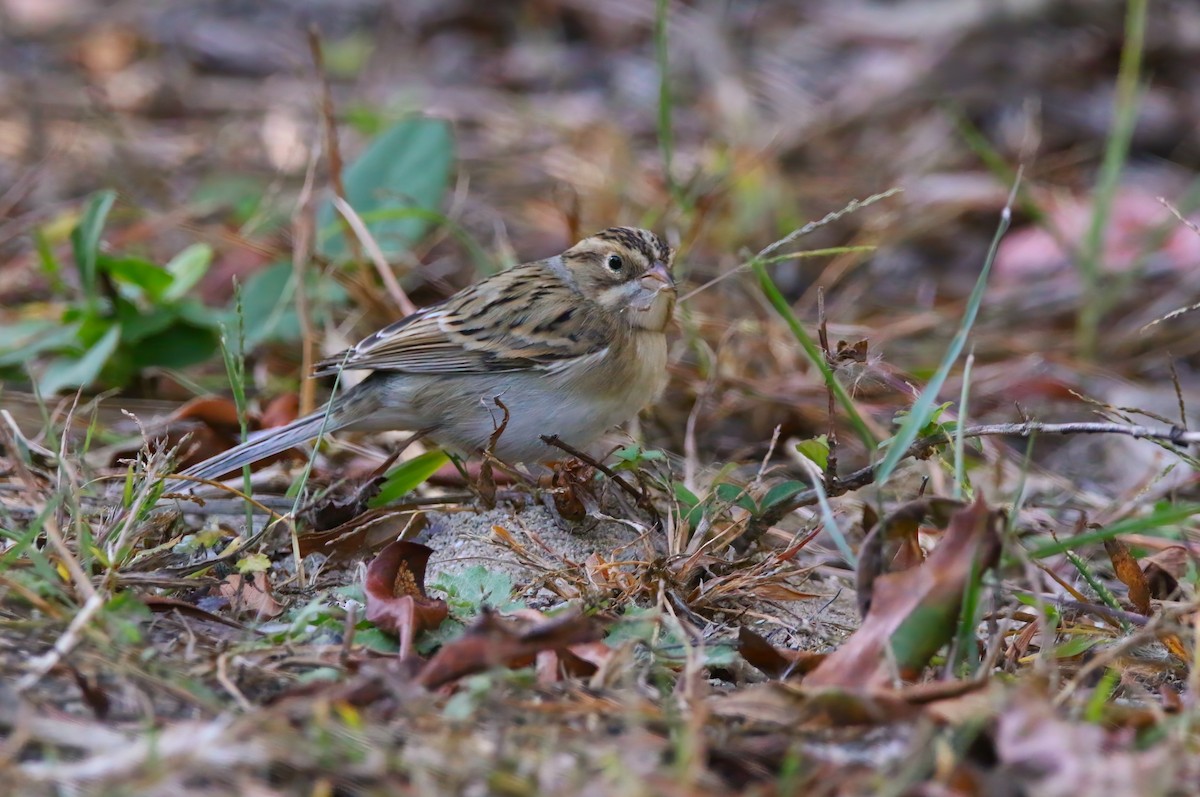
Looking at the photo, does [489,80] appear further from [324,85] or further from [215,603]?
[215,603]

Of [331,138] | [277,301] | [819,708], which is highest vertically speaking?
[331,138]

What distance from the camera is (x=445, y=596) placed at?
9.78ft


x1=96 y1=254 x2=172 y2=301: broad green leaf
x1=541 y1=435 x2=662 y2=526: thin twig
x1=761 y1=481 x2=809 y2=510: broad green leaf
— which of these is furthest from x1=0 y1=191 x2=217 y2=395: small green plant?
x1=761 y1=481 x2=809 y2=510: broad green leaf

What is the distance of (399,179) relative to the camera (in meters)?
5.34

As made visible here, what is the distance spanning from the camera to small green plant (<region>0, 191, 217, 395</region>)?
443 cm

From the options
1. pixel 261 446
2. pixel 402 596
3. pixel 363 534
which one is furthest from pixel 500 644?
pixel 261 446

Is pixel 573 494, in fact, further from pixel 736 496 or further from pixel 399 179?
pixel 399 179

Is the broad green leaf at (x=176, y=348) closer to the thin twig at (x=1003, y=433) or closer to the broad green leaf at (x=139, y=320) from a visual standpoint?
the broad green leaf at (x=139, y=320)

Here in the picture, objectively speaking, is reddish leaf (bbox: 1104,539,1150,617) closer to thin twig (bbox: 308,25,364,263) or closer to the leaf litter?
the leaf litter

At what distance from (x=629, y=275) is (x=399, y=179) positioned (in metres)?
1.42

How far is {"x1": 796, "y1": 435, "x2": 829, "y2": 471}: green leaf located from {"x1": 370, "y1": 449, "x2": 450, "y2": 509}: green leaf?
1081 millimetres

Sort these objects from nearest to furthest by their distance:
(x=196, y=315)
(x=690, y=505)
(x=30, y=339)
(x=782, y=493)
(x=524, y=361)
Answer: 1. (x=782, y=493)
2. (x=690, y=505)
3. (x=524, y=361)
4. (x=30, y=339)
5. (x=196, y=315)

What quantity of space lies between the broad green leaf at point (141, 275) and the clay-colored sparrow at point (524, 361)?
971 millimetres

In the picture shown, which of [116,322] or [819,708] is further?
[116,322]
